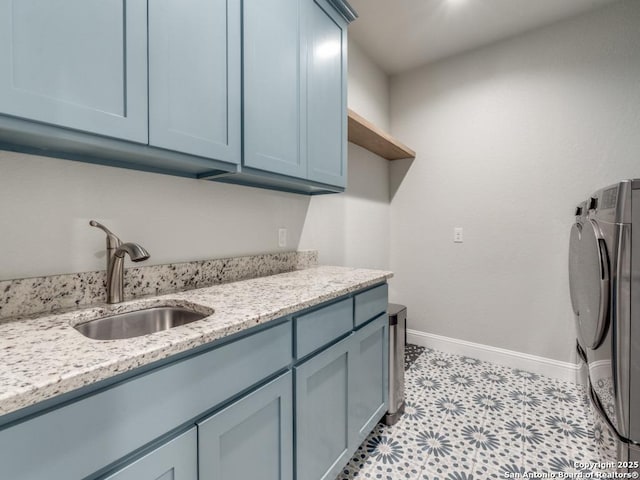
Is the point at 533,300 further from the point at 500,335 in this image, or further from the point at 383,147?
the point at 383,147

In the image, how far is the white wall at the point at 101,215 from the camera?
919 mm

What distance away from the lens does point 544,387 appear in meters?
2.19

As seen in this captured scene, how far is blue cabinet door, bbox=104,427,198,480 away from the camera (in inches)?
24.6

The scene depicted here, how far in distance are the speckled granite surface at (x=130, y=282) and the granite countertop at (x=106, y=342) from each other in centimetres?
7

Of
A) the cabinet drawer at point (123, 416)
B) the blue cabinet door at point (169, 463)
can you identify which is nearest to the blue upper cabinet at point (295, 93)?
the cabinet drawer at point (123, 416)

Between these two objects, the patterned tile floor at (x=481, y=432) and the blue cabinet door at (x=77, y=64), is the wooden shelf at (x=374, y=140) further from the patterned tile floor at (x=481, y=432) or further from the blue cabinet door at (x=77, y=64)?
the patterned tile floor at (x=481, y=432)

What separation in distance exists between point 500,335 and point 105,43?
3015 mm

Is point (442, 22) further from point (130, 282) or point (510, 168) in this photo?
point (130, 282)

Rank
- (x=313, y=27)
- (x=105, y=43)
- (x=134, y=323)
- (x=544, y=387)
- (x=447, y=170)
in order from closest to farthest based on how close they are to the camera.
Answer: (x=105, y=43) < (x=134, y=323) < (x=313, y=27) < (x=544, y=387) < (x=447, y=170)

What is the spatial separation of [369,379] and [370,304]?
1.28 ft

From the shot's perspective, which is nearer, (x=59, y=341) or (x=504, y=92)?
(x=59, y=341)

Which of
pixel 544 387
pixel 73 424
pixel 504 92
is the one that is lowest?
pixel 544 387

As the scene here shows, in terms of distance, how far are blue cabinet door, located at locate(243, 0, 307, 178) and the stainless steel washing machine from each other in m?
1.36

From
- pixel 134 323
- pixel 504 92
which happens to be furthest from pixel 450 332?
pixel 134 323
